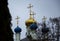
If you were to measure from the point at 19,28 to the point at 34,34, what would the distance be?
1636mm

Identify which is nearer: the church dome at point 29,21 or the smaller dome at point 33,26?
the smaller dome at point 33,26

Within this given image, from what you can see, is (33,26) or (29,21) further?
(29,21)

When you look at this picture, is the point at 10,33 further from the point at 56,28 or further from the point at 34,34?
the point at 56,28

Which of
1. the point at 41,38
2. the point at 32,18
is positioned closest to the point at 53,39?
the point at 41,38

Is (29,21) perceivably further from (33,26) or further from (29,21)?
(33,26)

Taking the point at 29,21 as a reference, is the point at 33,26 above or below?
below

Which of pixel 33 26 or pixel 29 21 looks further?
pixel 29 21

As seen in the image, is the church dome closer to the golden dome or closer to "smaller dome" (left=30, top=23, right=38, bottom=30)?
the golden dome

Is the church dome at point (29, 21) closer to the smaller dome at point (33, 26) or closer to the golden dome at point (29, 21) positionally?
the golden dome at point (29, 21)

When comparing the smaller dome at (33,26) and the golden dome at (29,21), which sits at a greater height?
the golden dome at (29,21)

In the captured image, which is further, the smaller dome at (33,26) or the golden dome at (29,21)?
the golden dome at (29,21)

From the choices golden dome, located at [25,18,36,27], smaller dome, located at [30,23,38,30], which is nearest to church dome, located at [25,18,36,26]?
golden dome, located at [25,18,36,27]

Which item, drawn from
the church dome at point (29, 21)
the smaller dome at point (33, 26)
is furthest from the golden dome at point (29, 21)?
the smaller dome at point (33, 26)

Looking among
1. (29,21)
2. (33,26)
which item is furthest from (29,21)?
(33,26)
